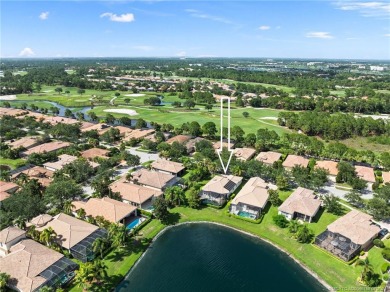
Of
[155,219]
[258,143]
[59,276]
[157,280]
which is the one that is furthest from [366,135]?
[59,276]

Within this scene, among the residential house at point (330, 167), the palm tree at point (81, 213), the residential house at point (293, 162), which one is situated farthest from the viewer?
the residential house at point (293, 162)

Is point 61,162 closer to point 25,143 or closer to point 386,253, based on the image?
point 25,143

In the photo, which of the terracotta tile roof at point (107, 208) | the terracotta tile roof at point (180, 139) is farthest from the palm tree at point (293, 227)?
the terracotta tile roof at point (180, 139)

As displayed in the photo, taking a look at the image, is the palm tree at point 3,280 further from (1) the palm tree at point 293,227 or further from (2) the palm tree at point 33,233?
(1) the palm tree at point 293,227

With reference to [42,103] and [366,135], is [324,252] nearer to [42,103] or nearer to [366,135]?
[366,135]

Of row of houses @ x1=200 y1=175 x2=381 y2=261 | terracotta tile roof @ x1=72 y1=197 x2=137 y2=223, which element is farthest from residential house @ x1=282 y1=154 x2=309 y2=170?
terracotta tile roof @ x1=72 y1=197 x2=137 y2=223

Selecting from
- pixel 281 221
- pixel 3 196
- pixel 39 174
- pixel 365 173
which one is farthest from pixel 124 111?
pixel 281 221

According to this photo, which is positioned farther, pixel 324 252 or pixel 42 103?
pixel 42 103
